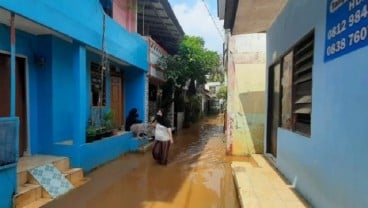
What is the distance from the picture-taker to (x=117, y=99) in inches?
506

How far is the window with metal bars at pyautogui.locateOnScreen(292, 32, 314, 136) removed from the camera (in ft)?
17.5

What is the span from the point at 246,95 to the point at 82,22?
5.62m

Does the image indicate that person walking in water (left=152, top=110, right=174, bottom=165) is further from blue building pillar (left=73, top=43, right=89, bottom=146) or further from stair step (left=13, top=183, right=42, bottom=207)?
stair step (left=13, top=183, right=42, bottom=207)

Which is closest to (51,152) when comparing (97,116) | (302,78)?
(97,116)

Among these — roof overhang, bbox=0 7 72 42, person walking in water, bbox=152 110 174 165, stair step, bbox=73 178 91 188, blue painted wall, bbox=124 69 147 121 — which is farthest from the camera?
blue painted wall, bbox=124 69 147 121

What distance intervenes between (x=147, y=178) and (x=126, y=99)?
6082 mm

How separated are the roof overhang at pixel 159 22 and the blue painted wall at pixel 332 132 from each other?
27.8 ft

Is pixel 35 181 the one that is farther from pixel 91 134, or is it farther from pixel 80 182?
pixel 91 134

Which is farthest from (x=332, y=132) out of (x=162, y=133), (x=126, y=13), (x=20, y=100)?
(x=126, y=13)

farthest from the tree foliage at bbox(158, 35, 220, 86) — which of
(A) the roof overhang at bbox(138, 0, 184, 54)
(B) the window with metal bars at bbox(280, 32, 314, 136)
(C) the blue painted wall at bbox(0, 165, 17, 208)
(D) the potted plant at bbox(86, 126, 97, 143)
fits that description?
(C) the blue painted wall at bbox(0, 165, 17, 208)

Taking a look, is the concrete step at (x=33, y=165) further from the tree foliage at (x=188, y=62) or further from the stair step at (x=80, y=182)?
the tree foliage at (x=188, y=62)

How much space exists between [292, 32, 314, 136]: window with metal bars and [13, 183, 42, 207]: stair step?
13.9 ft

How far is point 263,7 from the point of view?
26.4 ft

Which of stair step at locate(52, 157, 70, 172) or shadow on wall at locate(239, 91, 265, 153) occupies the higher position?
shadow on wall at locate(239, 91, 265, 153)
